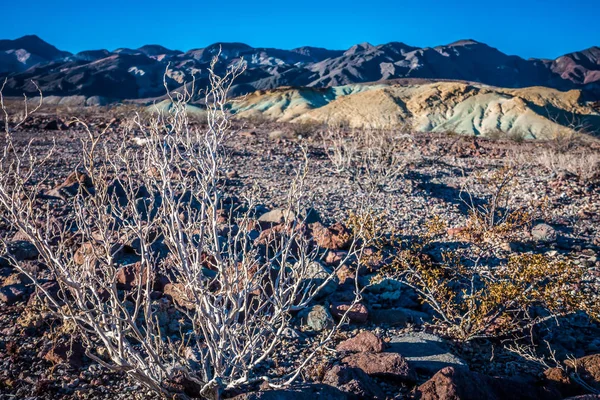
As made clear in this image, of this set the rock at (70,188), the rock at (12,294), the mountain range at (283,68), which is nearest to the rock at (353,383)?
the rock at (12,294)

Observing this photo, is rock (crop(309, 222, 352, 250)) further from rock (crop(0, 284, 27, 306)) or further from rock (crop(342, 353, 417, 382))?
rock (crop(0, 284, 27, 306))

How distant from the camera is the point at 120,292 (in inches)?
132

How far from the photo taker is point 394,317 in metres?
3.35

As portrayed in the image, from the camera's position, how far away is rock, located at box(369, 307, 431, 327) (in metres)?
3.33

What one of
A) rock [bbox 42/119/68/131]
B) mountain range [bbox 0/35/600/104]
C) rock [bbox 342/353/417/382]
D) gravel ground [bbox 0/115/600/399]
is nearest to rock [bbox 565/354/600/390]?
gravel ground [bbox 0/115/600/399]

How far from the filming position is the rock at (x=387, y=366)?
97.2 inches

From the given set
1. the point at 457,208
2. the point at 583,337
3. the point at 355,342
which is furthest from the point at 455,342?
the point at 457,208

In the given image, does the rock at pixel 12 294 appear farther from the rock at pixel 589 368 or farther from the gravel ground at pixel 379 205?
the rock at pixel 589 368

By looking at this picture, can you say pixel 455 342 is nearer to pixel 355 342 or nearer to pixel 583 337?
pixel 355 342

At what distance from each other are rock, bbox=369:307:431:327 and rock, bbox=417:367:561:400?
0.99 meters

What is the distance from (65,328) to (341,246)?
2540mm

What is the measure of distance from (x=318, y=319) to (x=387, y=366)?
2.69 ft

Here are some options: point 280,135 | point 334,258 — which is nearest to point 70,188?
point 334,258

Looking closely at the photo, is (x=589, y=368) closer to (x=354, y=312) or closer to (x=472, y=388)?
(x=472, y=388)
